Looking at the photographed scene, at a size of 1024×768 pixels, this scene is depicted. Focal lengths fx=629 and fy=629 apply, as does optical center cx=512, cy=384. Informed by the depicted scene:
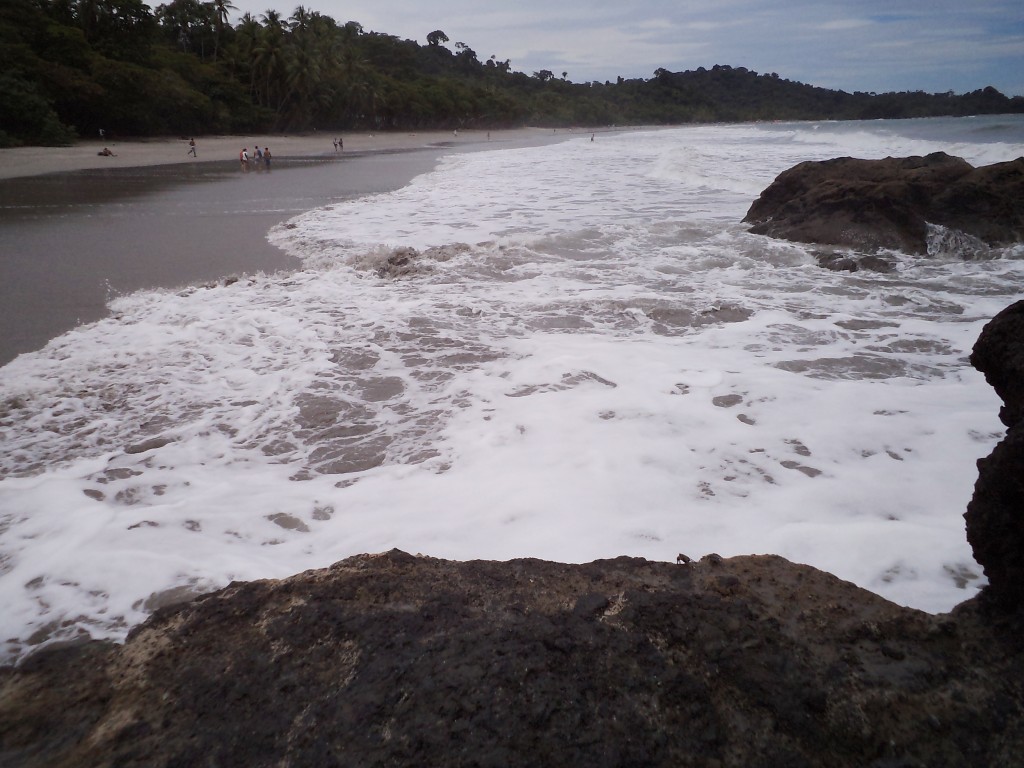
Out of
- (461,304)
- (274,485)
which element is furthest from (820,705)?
(461,304)

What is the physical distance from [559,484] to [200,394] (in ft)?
8.38

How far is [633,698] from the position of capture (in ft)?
4.69

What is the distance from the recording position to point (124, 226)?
34.6 feet

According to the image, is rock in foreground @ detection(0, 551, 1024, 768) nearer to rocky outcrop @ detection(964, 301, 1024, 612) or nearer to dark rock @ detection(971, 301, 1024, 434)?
rocky outcrop @ detection(964, 301, 1024, 612)

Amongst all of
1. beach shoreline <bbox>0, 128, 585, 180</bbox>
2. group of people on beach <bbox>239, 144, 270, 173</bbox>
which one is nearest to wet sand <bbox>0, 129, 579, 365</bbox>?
beach shoreline <bbox>0, 128, 585, 180</bbox>

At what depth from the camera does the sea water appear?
2521 mm

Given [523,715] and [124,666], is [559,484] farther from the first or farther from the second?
[124,666]

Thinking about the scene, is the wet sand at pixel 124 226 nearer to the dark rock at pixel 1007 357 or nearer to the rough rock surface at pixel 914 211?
the dark rock at pixel 1007 357

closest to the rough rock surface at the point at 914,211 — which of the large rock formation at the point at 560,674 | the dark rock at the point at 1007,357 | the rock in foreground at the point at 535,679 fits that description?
the dark rock at the point at 1007,357

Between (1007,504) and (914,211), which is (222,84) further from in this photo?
(1007,504)

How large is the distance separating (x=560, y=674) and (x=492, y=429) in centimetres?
222

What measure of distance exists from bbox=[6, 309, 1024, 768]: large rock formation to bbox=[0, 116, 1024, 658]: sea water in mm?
566

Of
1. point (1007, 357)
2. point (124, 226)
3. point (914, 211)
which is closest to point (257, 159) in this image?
point (124, 226)

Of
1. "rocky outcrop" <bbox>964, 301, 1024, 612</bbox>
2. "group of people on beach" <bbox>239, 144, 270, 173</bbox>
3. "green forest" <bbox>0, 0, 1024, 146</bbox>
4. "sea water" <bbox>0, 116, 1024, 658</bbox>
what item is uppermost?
"green forest" <bbox>0, 0, 1024, 146</bbox>
